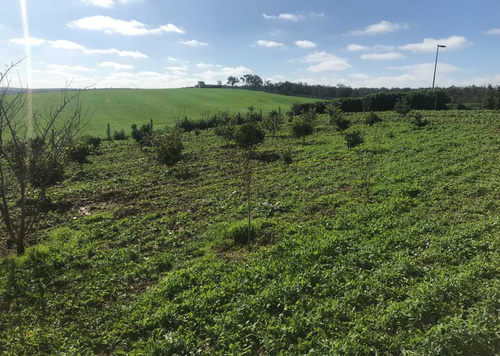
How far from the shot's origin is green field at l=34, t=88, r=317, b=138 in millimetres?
38281

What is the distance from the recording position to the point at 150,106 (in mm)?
49312

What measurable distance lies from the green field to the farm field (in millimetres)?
25417

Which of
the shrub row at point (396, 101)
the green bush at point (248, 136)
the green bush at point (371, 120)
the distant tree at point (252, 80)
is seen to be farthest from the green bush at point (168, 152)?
the distant tree at point (252, 80)

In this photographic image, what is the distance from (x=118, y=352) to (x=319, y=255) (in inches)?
150

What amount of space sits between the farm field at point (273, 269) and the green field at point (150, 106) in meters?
25.4

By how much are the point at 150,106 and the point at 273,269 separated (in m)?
48.9

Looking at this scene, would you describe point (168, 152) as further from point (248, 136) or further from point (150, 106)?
point (150, 106)

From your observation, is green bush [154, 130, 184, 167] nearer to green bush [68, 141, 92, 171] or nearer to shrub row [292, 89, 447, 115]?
green bush [68, 141, 92, 171]

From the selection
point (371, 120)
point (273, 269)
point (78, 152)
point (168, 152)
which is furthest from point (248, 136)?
point (371, 120)

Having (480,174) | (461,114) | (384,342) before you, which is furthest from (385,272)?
(461,114)

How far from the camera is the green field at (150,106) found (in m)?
38.3

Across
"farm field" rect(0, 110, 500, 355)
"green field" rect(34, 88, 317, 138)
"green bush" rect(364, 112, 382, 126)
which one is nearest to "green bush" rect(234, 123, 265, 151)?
"farm field" rect(0, 110, 500, 355)

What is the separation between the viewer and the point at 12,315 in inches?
189

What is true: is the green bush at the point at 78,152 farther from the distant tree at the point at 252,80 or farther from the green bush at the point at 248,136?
the distant tree at the point at 252,80
